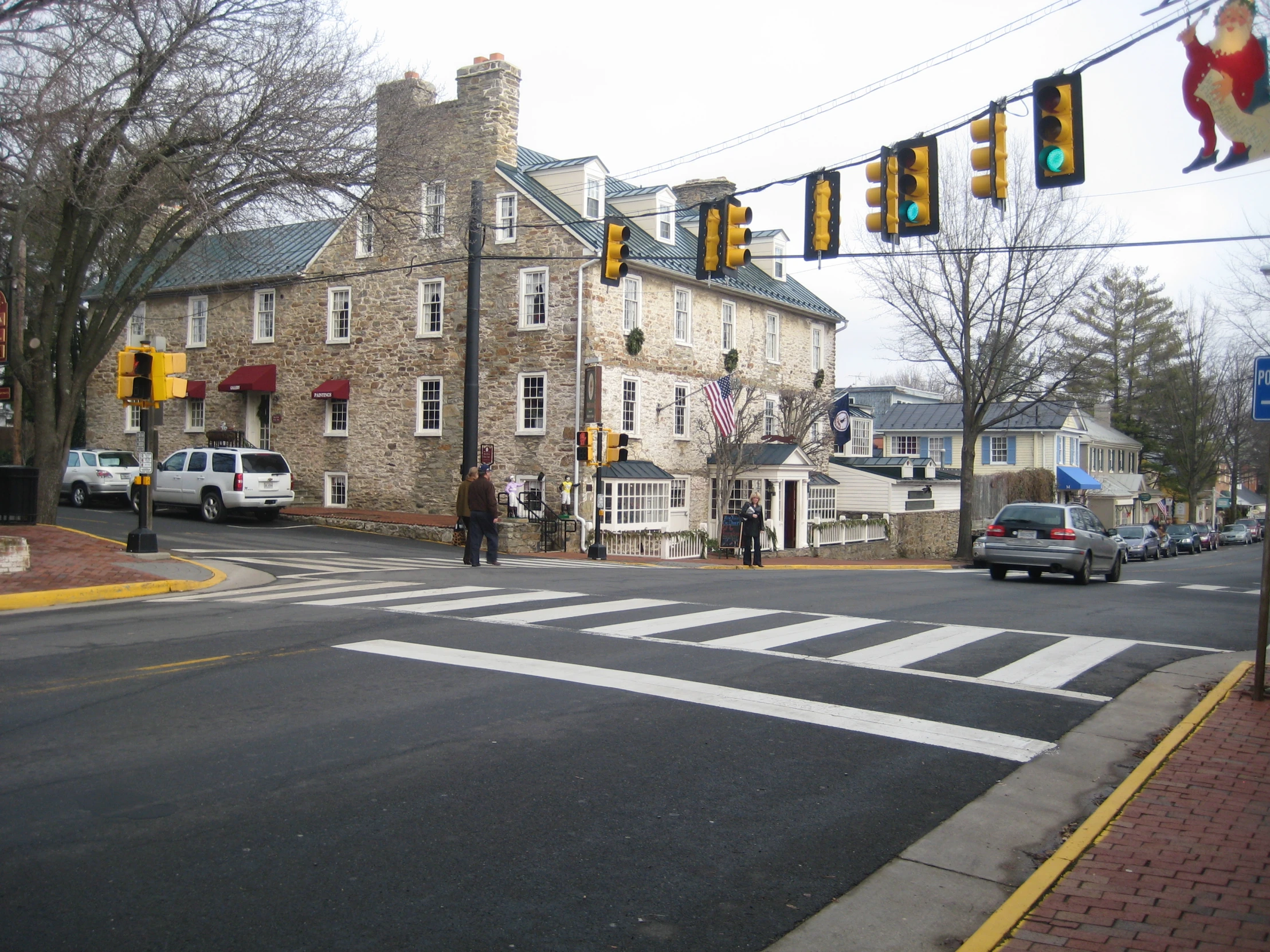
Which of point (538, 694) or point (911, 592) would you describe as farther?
point (911, 592)

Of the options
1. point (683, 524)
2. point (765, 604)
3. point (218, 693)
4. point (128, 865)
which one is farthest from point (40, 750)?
point (683, 524)

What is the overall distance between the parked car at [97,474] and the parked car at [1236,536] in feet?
192

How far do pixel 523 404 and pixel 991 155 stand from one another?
63.8ft

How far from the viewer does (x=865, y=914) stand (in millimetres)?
4426

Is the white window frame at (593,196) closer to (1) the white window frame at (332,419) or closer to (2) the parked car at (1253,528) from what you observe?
(1) the white window frame at (332,419)

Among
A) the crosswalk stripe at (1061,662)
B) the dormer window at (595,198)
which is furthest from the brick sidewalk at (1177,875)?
the dormer window at (595,198)

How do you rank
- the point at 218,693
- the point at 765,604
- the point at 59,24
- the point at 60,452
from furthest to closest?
1. the point at 60,452
2. the point at 59,24
3. the point at 765,604
4. the point at 218,693

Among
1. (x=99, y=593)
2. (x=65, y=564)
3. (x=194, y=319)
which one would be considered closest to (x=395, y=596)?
(x=99, y=593)

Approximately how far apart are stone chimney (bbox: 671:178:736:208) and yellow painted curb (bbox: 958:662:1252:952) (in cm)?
3229

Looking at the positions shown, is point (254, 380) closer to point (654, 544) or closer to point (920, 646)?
point (654, 544)

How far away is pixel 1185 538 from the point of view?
51.4m

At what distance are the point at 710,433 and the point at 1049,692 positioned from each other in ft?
84.1

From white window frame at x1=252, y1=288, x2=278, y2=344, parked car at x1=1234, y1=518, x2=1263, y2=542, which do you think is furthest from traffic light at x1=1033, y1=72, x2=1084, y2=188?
parked car at x1=1234, y1=518, x2=1263, y2=542

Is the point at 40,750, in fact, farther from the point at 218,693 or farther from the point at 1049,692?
the point at 1049,692
